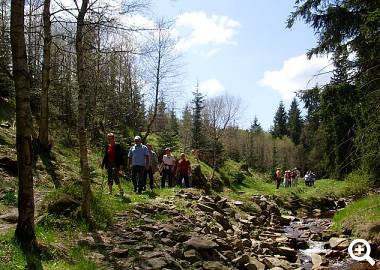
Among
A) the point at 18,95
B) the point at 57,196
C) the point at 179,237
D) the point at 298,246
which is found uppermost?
the point at 18,95

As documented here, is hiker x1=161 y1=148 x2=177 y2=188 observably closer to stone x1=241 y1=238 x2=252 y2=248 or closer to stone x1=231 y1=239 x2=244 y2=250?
stone x1=241 y1=238 x2=252 y2=248

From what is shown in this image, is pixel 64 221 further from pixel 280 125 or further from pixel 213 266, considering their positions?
pixel 280 125

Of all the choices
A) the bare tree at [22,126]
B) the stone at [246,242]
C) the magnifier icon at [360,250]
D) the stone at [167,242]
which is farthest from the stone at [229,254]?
the bare tree at [22,126]

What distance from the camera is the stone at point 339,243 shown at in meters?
13.7

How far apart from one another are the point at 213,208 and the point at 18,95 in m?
9.54

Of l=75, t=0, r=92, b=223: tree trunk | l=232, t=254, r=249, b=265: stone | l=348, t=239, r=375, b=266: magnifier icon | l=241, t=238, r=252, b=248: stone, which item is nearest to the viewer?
l=75, t=0, r=92, b=223: tree trunk

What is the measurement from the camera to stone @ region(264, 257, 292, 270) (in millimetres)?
11377

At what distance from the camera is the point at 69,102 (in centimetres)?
2838

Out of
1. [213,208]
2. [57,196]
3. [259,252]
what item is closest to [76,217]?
[57,196]

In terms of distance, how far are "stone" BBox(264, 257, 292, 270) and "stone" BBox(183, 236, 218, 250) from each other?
2.24 m

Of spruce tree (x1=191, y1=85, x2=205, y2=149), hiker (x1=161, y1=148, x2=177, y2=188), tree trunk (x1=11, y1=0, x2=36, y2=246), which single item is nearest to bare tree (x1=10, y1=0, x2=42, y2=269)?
tree trunk (x1=11, y1=0, x2=36, y2=246)

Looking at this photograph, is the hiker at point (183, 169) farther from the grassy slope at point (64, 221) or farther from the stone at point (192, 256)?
the stone at point (192, 256)

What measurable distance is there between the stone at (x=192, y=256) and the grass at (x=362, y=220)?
640cm

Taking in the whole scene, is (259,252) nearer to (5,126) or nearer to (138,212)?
(138,212)
